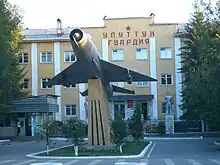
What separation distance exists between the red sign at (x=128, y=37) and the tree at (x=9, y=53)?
13.1 meters

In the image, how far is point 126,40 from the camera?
2559 inches

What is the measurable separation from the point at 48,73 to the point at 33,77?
6.71 ft

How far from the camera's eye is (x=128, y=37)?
6506 cm

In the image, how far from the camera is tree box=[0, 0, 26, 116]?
40094mm

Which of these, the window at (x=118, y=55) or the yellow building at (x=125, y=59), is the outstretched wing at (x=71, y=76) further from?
the window at (x=118, y=55)

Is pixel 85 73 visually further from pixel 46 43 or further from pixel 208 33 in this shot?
pixel 46 43

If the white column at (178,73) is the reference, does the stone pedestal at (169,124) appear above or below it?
below

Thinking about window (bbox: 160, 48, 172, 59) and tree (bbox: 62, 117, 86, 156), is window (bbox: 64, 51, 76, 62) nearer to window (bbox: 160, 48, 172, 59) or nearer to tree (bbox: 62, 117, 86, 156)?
window (bbox: 160, 48, 172, 59)

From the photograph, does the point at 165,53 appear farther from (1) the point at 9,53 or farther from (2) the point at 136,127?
(2) the point at 136,127

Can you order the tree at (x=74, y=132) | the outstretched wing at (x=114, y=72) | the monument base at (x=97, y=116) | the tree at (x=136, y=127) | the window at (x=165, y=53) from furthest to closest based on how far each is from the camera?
the window at (x=165, y=53) < the tree at (x=136, y=127) < the outstretched wing at (x=114, y=72) < the monument base at (x=97, y=116) < the tree at (x=74, y=132)

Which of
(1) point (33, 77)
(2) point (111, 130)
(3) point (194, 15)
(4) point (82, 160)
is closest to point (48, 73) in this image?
(1) point (33, 77)

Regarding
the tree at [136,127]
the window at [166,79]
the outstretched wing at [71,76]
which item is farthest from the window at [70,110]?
the outstretched wing at [71,76]

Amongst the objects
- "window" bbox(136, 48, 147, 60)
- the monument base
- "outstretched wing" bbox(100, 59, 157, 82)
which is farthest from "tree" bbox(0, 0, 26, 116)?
"window" bbox(136, 48, 147, 60)

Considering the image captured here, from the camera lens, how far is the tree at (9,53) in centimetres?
4009
